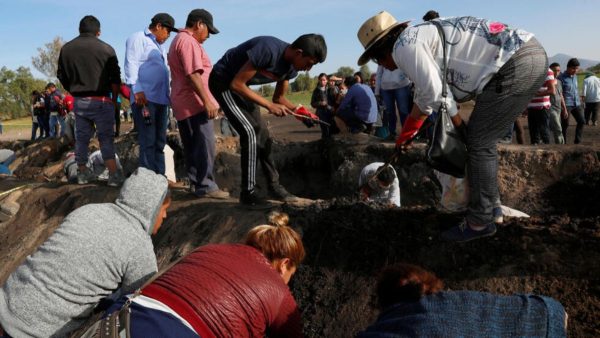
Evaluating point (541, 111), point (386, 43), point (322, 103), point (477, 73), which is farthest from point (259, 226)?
point (322, 103)

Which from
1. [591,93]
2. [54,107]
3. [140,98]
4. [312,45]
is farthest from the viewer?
[54,107]

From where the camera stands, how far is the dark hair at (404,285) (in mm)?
2029

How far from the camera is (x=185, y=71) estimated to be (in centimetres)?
515

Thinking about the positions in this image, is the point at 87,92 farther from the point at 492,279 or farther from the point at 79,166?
the point at 492,279

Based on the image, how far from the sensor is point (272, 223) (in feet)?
9.41

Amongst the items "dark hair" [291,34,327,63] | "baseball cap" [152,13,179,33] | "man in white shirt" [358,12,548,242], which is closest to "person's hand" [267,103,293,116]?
"dark hair" [291,34,327,63]

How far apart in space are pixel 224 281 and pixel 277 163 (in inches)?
290

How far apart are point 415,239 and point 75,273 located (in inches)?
86.4

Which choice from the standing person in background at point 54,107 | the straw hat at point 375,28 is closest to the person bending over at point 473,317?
the straw hat at point 375,28

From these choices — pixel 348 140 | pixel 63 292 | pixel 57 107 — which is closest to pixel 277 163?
pixel 348 140

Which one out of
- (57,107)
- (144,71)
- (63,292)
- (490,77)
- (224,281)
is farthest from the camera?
(57,107)

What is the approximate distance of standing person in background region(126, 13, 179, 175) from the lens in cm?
588

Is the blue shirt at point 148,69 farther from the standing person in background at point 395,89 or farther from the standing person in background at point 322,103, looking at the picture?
the standing person in background at point 322,103

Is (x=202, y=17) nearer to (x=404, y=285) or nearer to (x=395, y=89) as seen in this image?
(x=395, y=89)
